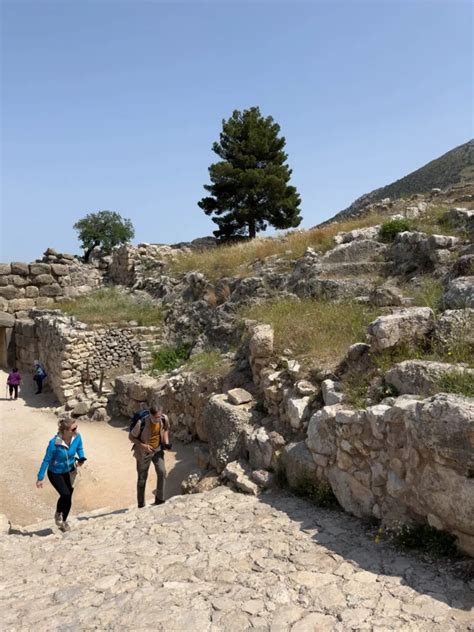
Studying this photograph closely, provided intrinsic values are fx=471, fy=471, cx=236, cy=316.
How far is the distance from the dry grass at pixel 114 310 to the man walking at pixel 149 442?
27.8ft

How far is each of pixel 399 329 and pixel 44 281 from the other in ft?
59.4

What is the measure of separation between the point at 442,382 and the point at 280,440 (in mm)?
2303

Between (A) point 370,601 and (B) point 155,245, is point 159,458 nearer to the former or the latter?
(A) point 370,601

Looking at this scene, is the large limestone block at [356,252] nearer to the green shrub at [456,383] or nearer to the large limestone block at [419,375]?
the large limestone block at [419,375]

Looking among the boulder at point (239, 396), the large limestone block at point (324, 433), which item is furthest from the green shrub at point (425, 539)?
the boulder at point (239, 396)

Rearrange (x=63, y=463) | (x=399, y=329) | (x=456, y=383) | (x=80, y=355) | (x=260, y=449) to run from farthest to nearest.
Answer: (x=80, y=355) < (x=260, y=449) < (x=63, y=463) < (x=399, y=329) < (x=456, y=383)

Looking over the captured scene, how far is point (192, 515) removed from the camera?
17.7 ft

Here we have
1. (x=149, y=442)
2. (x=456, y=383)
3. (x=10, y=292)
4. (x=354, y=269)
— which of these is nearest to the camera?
(x=456, y=383)

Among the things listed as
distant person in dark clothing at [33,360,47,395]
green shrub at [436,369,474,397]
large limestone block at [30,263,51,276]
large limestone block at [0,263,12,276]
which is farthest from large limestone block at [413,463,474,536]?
large limestone block at [0,263,12,276]

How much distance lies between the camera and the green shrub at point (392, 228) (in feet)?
40.1

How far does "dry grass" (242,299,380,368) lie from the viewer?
6941 mm

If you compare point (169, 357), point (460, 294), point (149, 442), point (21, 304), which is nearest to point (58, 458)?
point (149, 442)

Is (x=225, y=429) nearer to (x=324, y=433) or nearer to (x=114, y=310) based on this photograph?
(x=324, y=433)

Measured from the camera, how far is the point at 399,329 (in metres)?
5.88
